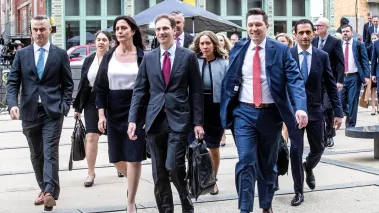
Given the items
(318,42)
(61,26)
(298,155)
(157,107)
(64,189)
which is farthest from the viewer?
(61,26)

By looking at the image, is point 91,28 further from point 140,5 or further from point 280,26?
point 280,26

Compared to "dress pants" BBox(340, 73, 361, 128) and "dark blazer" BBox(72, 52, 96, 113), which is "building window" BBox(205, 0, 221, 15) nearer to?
"dress pants" BBox(340, 73, 361, 128)

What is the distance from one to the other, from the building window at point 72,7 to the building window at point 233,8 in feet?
25.9

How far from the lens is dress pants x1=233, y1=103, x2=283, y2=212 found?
7008mm

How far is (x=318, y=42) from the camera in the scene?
39.3 ft

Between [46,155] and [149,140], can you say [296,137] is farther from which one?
[46,155]

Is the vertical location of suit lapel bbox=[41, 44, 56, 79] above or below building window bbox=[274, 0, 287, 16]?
below

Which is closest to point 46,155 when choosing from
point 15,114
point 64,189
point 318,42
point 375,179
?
point 15,114

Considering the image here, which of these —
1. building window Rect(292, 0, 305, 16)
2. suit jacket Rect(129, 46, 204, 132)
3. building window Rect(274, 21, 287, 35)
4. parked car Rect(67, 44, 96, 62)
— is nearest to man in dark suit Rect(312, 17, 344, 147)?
suit jacket Rect(129, 46, 204, 132)

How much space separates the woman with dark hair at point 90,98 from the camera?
376 inches

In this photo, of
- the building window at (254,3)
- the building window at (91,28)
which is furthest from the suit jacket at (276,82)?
the building window at (254,3)

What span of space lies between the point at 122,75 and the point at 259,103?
1.45 m

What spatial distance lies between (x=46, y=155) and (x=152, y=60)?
1.78 metres

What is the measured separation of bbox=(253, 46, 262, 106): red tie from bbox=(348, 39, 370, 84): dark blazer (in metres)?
8.79
